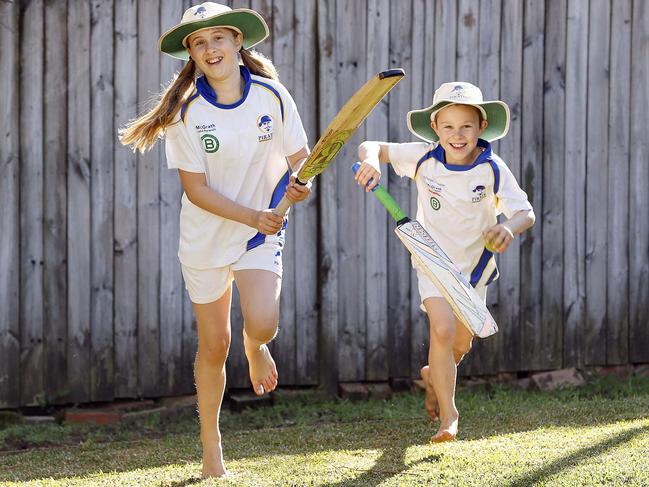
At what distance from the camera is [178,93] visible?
496cm

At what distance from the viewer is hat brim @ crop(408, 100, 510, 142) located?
576cm

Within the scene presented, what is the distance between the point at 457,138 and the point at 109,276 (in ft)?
7.97

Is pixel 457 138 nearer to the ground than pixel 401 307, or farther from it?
farther from it

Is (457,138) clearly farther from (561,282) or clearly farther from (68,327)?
(68,327)

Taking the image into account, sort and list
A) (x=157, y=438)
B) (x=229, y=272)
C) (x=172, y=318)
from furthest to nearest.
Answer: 1. (x=172, y=318)
2. (x=157, y=438)
3. (x=229, y=272)

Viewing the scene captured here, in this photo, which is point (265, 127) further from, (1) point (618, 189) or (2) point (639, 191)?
(2) point (639, 191)

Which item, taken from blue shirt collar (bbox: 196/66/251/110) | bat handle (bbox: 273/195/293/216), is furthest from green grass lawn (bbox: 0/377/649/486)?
blue shirt collar (bbox: 196/66/251/110)

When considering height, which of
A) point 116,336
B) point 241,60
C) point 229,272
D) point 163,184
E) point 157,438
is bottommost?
point 157,438

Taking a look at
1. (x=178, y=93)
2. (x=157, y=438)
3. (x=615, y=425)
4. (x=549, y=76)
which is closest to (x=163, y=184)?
(x=157, y=438)

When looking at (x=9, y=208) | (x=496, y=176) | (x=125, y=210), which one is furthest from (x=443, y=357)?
(x=9, y=208)

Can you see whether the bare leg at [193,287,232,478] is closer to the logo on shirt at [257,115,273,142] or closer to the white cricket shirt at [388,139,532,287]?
the logo on shirt at [257,115,273,142]

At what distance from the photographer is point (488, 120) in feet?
19.2

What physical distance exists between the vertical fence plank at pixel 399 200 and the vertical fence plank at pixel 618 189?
137 cm

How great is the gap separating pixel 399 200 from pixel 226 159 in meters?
2.58
